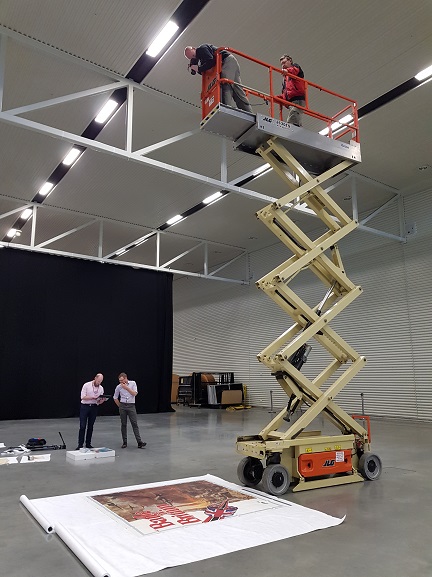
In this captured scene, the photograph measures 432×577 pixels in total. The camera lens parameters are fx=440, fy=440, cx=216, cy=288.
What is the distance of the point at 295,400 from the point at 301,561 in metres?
2.85

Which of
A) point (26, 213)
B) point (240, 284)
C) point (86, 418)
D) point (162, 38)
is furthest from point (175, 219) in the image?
point (86, 418)

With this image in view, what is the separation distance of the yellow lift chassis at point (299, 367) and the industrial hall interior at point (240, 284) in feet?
0.12

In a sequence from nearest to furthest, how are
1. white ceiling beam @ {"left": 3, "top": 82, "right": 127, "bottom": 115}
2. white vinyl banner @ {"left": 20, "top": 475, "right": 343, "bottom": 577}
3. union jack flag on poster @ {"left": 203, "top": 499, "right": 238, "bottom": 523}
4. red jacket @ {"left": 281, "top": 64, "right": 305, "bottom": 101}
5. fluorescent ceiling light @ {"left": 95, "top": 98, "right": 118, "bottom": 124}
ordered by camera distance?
white vinyl banner @ {"left": 20, "top": 475, "right": 343, "bottom": 577}
union jack flag on poster @ {"left": 203, "top": 499, "right": 238, "bottom": 523}
red jacket @ {"left": 281, "top": 64, "right": 305, "bottom": 101}
white ceiling beam @ {"left": 3, "top": 82, "right": 127, "bottom": 115}
fluorescent ceiling light @ {"left": 95, "top": 98, "right": 118, "bottom": 124}

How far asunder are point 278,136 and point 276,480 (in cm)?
481

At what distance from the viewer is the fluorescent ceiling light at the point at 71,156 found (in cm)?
1183

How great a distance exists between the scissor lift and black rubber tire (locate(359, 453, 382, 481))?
0.6 inches

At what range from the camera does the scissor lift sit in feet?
20.3

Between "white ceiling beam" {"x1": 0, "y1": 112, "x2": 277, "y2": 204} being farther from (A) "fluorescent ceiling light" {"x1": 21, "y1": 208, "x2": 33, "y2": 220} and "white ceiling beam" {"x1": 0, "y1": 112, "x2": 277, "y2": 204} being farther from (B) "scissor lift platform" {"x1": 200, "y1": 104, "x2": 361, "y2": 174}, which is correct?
(A) "fluorescent ceiling light" {"x1": 21, "y1": 208, "x2": 33, "y2": 220}

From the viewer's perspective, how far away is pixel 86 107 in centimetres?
1017

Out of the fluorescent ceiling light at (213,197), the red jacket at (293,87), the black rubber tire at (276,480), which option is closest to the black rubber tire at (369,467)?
the black rubber tire at (276,480)

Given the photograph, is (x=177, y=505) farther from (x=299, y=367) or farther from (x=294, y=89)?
(x=294, y=89)

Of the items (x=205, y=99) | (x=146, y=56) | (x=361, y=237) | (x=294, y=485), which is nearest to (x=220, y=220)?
(x=361, y=237)

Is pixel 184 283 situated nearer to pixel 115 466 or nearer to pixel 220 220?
pixel 220 220

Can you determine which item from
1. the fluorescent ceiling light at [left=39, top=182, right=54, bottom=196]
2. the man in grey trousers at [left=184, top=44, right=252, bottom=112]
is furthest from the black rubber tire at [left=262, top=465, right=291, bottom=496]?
the fluorescent ceiling light at [left=39, top=182, right=54, bottom=196]
